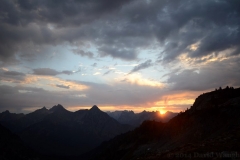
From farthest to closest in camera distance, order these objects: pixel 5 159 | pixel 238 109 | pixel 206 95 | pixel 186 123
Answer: pixel 5 159 < pixel 206 95 < pixel 186 123 < pixel 238 109

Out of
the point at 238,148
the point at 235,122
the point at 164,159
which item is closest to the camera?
the point at 238,148

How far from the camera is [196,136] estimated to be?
57125mm

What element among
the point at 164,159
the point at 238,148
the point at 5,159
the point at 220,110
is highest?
the point at 220,110

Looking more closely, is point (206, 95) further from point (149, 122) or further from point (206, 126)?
point (149, 122)

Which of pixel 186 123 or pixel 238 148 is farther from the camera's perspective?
pixel 186 123

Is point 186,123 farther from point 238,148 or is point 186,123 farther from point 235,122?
point 238,148

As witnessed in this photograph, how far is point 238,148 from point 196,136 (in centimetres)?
3526

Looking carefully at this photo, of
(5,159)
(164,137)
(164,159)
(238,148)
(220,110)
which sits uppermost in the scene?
(220,110)

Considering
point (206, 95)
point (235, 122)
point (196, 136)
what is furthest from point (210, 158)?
point (206, 95)

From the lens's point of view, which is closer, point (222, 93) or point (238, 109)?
point (238, 109)

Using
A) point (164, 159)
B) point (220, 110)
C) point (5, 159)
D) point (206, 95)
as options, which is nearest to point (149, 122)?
point (206, 95)

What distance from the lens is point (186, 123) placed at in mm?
70312

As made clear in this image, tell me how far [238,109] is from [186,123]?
21.9m

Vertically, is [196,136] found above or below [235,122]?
below
